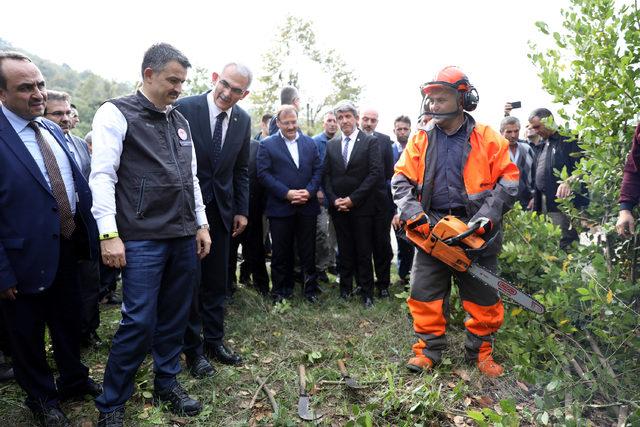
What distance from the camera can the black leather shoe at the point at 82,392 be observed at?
108 inches

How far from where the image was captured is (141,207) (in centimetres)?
238

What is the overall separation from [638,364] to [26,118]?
12.9ft

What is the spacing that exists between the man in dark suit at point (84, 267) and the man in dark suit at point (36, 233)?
1.61 feet

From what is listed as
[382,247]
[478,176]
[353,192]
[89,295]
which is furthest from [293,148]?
[89,295]

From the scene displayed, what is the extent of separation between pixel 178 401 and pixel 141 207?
4.03ft

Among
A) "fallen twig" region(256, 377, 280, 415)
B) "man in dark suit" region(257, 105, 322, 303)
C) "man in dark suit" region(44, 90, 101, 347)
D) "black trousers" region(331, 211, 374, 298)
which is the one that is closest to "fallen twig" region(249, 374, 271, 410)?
"fallen twig" region(256, 377, 280, 415)

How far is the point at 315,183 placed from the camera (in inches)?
200

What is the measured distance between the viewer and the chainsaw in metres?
2.91

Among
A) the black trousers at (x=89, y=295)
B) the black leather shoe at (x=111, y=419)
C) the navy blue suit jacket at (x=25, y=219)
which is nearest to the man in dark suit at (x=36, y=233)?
the navy blue suit jacket at (x=25, y=219)

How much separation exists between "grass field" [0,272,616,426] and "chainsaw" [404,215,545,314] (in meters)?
0.60

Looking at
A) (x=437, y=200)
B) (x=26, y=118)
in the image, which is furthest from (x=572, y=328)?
(x=26, y=118)

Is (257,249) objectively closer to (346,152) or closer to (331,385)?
(346,152)

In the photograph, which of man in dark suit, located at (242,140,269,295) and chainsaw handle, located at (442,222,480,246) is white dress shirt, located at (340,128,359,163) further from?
chainsaw handle, located at (442,222,480,246)

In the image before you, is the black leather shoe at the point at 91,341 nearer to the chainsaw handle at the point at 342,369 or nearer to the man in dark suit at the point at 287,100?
the chainsaw handle at the point at 342,369
